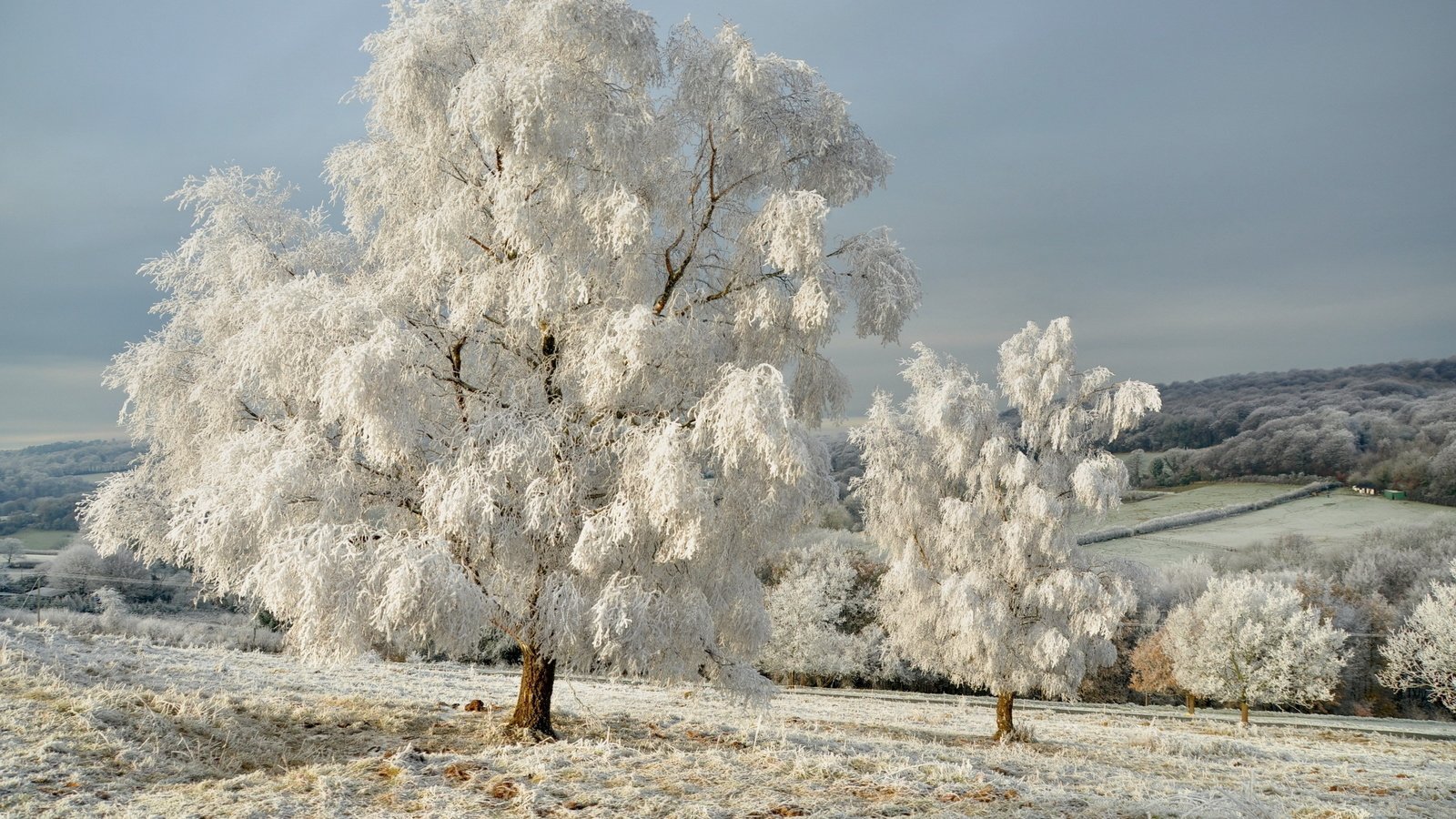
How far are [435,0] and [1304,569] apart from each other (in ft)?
172

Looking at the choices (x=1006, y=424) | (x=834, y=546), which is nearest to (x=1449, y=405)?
(x=834, y=546)

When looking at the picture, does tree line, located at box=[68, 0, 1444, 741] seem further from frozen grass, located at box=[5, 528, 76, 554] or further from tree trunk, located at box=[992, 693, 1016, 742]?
frozen grass, located at box=[5, 528, 76, 554]

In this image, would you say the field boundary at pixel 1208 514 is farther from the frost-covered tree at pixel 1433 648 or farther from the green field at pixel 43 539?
the green field at pixel 43 539

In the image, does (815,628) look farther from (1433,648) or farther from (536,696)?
(536,696)

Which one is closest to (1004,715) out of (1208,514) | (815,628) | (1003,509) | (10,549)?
(1003,509)

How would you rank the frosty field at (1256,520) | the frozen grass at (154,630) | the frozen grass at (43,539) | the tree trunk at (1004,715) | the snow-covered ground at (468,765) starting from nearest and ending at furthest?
1. the snow-covered ground at (468,765)
2. the tree trunk at (1004,715)
3. the frozen grass at (154,630)
4. the frozen grass at (43,539)
5. the frosty field at (1256,520)

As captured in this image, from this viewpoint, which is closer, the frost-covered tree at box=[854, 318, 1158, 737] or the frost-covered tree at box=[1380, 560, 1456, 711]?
the frost-covered tree at box=[854, 318, 1158, 737]

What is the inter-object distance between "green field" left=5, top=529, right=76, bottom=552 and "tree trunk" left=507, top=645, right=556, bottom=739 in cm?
4412

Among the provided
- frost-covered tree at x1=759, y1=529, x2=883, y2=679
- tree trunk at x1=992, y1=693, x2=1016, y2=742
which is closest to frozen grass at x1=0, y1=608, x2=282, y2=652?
tree trunk at x1=992, y1=693, x2=1016, y2=742

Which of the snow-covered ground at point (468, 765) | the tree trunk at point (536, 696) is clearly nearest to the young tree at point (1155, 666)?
the snow-covered ground at point (468, 765)

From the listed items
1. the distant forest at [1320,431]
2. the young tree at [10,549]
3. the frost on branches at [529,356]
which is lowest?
the young tree at [10,549]

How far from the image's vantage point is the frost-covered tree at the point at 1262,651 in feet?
99.1

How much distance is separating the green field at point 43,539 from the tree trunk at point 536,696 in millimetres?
44121

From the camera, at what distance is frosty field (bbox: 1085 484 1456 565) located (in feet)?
169
